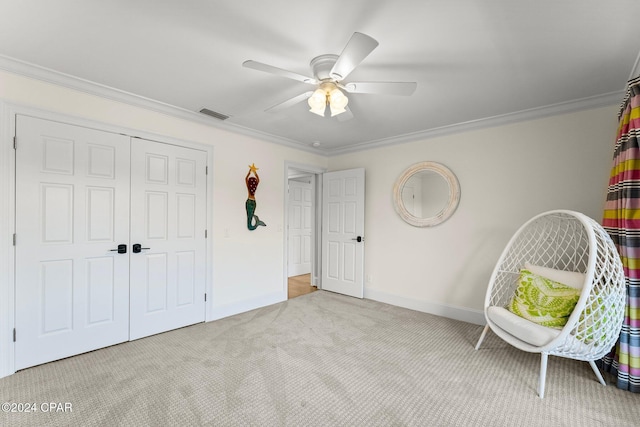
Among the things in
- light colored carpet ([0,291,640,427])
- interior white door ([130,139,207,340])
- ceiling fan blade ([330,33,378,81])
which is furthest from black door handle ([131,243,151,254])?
ceiling fan blade ([330,33,378,81])

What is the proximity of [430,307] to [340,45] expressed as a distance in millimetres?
3269

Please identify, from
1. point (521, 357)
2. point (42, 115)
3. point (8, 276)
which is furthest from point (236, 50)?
point (521, 357)

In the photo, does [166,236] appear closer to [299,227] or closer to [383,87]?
[383,87]

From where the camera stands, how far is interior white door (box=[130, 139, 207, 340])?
2801 millimetres

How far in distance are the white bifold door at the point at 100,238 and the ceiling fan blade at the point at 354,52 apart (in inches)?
87.1

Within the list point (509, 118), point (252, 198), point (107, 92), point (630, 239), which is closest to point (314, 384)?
point (252, 198)

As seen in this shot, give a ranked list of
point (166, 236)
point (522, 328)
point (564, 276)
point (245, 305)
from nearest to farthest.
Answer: point (522, 328) < point (564, 276) < point (166, 236) < point (245, 305)

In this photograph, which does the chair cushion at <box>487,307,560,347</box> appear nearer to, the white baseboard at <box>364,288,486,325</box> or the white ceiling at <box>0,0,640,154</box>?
the white baseboard at <box>364,288,486,325</box>

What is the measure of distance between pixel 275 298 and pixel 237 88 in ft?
9.23

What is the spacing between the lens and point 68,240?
2.40 meters

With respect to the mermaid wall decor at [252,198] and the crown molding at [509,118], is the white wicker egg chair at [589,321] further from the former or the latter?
the mermaid wall decor at [252,198]

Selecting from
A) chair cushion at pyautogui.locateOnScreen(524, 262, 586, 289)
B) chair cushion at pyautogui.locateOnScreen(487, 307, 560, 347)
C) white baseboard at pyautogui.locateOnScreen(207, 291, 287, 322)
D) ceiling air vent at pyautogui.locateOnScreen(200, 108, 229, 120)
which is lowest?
white baseboard at pyautogui.locateOnScreen(207, 291, 287, 322)

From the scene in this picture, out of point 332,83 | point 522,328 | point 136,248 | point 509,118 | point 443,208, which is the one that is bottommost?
point 522,328

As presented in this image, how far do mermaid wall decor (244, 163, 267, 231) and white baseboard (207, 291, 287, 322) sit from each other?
983mm
